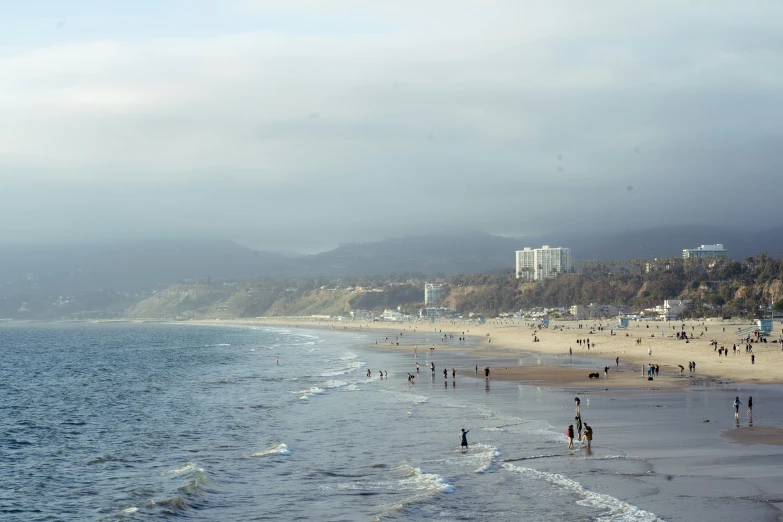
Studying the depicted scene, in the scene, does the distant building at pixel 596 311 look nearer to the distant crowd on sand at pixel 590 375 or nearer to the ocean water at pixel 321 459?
the distant crowd on sand at pixel 590 375

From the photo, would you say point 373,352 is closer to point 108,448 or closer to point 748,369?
point 748,369

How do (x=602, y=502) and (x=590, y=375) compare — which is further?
(x=590, y=375)

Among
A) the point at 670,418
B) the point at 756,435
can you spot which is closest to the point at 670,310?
the point at 670,418

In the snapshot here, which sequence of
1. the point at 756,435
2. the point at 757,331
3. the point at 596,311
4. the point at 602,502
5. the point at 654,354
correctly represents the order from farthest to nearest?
the point at 596,311 → the point at 757,331 → the point at 654,354 → the point at 756,435 → the point at 602,502

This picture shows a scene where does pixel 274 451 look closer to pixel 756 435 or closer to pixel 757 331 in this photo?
pixel 756 435

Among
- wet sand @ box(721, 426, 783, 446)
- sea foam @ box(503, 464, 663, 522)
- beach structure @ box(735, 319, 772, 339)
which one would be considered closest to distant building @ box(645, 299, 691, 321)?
beach structure @ box(735, 319, 772, 339)

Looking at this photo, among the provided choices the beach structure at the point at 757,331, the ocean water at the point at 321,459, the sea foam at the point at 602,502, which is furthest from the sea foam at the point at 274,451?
the beach structure at the point at 757,331

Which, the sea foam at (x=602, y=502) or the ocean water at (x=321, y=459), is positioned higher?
the sea foam at (x=602, y=502)

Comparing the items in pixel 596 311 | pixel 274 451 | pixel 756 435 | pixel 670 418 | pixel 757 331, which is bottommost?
pixel 274 451
